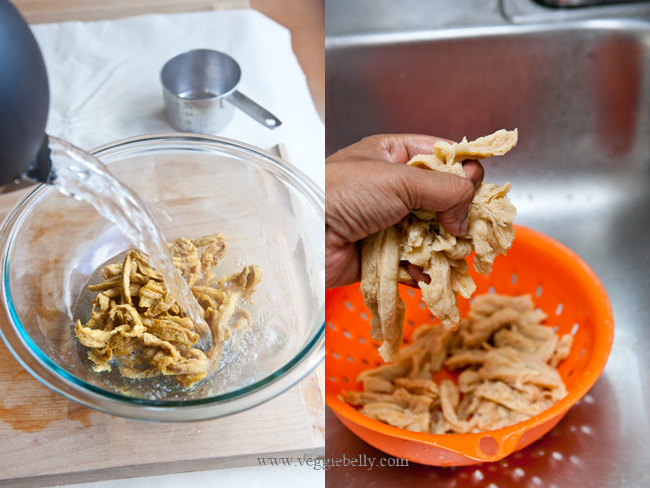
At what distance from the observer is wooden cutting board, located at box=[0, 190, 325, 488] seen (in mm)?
567

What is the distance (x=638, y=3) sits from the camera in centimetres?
88

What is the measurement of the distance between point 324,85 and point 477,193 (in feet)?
1.59

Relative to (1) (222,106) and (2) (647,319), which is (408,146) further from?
(2) (647,319)

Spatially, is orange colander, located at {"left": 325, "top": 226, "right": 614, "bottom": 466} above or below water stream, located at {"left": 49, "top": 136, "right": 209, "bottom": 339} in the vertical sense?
below

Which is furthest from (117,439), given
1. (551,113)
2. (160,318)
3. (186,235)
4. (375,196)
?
(551,113)

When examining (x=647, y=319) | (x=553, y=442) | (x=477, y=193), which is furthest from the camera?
(x=647, y=319)

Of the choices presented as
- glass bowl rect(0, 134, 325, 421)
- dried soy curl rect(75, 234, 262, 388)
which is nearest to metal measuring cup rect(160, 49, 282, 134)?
glass bowl rect(0, 134, 325, 421)

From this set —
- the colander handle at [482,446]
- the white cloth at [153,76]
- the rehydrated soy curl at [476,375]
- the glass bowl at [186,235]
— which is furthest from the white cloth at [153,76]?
the colander handle at [482,446]

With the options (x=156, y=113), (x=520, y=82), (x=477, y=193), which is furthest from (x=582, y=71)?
(x=156, y=113)

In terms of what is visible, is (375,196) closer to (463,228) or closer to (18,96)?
(463,228)

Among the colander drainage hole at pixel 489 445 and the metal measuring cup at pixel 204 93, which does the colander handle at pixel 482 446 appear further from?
the metal measuring cup at pixel 204 93

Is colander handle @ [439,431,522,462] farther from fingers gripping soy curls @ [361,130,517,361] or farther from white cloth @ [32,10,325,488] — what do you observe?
white cloth @ [32,10,325,488]

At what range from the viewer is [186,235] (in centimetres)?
70

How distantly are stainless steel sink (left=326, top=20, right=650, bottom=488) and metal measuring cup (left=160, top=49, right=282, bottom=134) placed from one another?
0.48 ft
